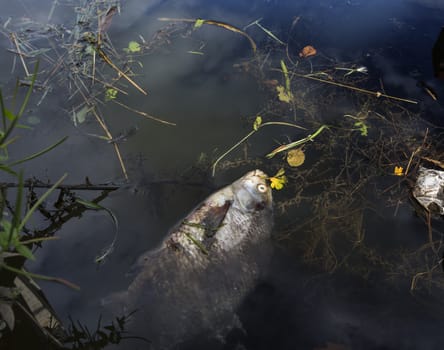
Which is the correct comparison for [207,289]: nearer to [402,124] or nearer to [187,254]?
[187,254]

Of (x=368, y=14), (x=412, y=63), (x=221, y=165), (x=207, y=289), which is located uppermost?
(x=368, y=14)

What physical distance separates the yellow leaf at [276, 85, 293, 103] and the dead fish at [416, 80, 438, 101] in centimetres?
135

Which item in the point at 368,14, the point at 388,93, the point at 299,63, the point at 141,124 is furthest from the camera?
the point at 368,14

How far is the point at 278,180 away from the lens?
3.13m

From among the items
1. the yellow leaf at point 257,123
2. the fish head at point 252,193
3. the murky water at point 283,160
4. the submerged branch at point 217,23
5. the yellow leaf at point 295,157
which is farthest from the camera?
the submerged branch at point 217,23

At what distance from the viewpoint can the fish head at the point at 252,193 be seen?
2914 mm

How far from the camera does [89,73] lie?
3.87 metres

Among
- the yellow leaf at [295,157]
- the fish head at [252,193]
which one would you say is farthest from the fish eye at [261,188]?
the yellow leaf at [295,157]

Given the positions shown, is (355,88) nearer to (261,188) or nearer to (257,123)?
(257,123)

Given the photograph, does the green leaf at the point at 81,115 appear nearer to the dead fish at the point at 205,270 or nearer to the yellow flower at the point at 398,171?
the dead fish at the point at 205,270

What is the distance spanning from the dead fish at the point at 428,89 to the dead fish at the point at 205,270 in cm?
207

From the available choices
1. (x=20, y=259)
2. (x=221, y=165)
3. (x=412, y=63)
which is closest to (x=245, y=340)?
(x=221, y=165)

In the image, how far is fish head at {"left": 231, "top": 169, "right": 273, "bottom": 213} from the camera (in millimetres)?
2914

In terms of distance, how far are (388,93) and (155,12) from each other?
2.93m
